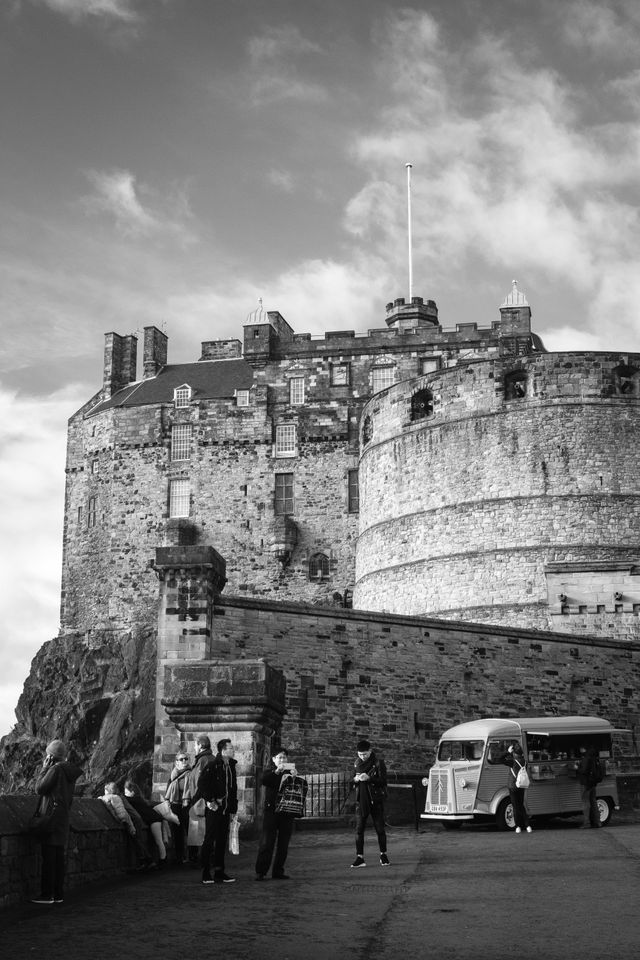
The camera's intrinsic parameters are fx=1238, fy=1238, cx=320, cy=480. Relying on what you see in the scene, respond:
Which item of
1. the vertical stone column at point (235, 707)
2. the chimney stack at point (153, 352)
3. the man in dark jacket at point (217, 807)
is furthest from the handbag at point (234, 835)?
the chimney stack at point (153, 352)

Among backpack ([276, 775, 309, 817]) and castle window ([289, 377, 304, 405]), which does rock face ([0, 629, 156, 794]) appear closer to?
castle window ([289, 377, 304, 405])

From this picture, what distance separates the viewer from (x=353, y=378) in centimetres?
5091

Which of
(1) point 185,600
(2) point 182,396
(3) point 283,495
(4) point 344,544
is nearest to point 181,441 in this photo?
(2) point 182,396

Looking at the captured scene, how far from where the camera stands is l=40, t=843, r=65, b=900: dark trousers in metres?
9.40

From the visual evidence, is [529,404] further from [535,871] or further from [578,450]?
[535,871]

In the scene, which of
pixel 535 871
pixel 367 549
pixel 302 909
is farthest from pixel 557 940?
pixel 367 549

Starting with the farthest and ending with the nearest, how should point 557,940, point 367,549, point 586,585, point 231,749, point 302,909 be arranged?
point 367,549, point 586,585, point 231,749, point 302,909, point 557,940

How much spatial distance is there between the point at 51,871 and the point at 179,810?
3230 mm

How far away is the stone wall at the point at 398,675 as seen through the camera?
2200 cm

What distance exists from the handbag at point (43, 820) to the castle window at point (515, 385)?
1145 inches

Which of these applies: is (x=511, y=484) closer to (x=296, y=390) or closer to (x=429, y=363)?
(x=429, y=363)

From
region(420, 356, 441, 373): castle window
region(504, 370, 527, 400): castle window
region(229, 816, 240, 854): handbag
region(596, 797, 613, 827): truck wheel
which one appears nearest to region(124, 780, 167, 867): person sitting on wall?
region(229, 816, 240, 854): handbag

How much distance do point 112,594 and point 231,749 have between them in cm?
3892

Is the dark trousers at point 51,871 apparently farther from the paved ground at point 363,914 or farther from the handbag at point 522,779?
the handbag at point 522,779
